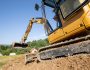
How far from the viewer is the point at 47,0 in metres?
9.79

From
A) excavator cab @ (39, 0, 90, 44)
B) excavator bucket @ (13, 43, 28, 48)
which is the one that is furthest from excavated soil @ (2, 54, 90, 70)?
excavator bucket @ (13, 43, 28, 48)

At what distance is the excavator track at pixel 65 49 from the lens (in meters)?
5.75

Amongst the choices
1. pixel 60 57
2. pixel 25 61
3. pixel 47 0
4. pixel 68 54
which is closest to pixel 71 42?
pixel 68 54

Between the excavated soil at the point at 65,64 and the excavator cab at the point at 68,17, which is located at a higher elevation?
the excavator cab at the point at 68,17

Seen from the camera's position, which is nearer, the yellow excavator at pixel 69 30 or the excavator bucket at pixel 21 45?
the yellow excavator at pixel 69 30

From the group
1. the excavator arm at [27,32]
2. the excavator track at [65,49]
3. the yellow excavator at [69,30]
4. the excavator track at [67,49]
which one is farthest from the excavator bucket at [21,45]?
the excavator track at [67,49]

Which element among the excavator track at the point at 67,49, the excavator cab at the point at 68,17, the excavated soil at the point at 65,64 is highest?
the excavator cab at the point at 68,17

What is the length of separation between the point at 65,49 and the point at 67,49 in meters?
0.09

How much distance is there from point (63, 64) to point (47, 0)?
4.21 m

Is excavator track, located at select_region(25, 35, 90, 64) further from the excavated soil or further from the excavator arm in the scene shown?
the excavator arm

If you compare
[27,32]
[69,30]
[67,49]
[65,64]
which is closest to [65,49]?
[67,49]

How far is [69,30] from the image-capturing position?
24.3ft

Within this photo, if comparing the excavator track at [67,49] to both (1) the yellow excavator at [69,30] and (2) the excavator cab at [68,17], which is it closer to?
(1) the yellow excavator at [69,30]

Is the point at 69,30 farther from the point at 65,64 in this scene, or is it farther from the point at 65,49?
the point at 65,64
